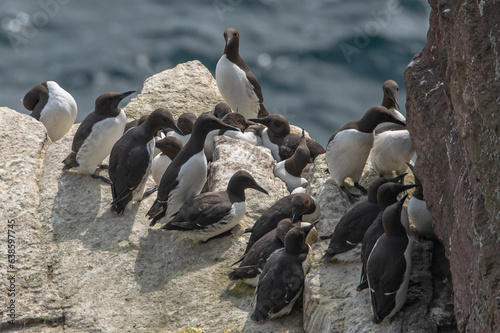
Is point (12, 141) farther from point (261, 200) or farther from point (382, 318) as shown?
point (382, 318)

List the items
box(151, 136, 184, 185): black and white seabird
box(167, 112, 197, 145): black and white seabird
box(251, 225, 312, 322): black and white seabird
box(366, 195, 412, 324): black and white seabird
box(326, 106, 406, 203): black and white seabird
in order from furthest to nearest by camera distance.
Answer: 1. box(167, 112, 197, 145): black and white seabird
2. box(151, 136, 184, 185): black and white seabird
3. box(326, 106, 406, 203): black and white seabird
4. box(251, 225, 312, 322): black and white seabird
5. box(366, 195, 412, 324): black and white seabird

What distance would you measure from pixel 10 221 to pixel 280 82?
13.3 meters

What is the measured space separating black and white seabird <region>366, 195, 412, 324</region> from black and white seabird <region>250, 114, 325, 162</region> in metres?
4.06

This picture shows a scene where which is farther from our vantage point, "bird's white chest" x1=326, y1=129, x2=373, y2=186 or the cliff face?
"bird's white chest" x1=326, y1=129, x2=373, y2=186

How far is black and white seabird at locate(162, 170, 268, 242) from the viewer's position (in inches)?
273

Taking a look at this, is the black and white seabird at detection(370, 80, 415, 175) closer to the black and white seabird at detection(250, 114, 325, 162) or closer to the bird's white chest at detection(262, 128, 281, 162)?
the black and white seabird at detection(250, 114, 325, 162)

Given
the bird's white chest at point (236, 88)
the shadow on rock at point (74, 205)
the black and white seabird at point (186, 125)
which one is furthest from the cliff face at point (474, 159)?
the bird's white chest at point (236, 88)

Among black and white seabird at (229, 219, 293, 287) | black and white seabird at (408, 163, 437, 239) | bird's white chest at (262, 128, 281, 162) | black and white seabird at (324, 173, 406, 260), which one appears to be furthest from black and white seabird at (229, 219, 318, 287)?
bird's white chest at (262, 128, 281, 162)

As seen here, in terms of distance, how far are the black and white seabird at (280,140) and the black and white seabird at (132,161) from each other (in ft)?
5.85

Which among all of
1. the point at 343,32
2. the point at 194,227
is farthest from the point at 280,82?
the point at 194,227

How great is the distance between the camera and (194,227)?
6914mm

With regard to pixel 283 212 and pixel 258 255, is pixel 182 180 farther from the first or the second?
pixel 258 255

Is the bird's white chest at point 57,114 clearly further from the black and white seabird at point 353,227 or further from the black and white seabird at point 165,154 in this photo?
the black and white seabird at point 353,227

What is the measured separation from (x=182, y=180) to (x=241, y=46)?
1389 cm
